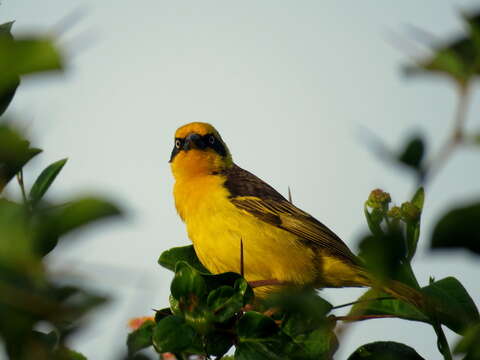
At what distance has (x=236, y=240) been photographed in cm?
549

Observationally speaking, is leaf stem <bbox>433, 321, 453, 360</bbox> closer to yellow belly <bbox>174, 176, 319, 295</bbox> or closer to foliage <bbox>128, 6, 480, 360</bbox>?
foliage <bbox>128, 6, 480, 360</bbox>

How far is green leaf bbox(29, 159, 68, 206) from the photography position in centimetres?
175

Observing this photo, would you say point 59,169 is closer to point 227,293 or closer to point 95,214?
point 227,293

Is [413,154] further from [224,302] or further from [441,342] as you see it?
[441,342]

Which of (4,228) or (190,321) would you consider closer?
(4,228)

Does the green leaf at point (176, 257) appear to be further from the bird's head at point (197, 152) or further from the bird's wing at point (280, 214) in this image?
the bird's head at point (197, 152)

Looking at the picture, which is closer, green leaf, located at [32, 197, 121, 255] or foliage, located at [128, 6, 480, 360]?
green leaf, located at [32, 197, 121, 255]

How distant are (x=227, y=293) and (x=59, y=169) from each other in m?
0.71

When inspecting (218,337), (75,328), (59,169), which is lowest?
(218,337)

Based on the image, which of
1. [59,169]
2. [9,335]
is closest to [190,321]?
[59,169]

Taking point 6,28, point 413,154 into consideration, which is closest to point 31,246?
point 413,154

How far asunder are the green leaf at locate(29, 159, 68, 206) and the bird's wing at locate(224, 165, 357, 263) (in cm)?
413

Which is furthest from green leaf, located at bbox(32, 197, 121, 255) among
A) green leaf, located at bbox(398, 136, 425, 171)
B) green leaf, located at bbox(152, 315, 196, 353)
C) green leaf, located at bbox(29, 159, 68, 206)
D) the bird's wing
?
the bird's wing

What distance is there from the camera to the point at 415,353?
7.52ft
